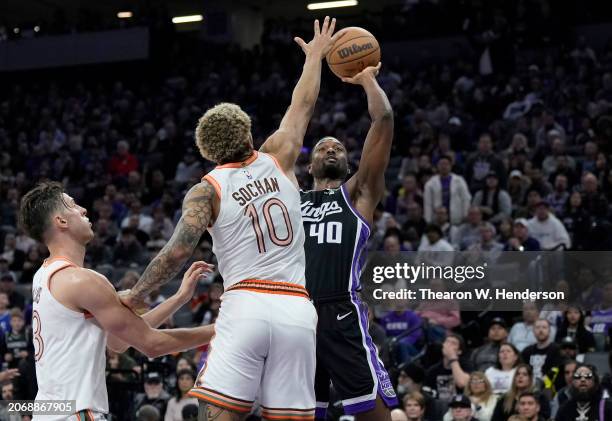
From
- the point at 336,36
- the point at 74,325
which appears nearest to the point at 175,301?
the point at 74,325

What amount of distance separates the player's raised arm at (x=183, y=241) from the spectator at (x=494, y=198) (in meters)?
9.72

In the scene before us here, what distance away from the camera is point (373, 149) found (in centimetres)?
659

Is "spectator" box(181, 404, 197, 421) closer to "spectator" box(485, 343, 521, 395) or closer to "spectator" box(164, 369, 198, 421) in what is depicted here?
"spectator" box(164, 369, 198, 421)

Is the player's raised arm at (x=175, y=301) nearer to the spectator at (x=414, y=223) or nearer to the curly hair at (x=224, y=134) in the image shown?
the curly hair at (x=224, y=134)

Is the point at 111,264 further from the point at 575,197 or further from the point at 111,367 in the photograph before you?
the point at 575,197

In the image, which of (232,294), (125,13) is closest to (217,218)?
(232,294)

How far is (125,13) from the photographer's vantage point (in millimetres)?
30391

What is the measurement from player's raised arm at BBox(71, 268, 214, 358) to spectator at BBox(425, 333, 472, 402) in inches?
263

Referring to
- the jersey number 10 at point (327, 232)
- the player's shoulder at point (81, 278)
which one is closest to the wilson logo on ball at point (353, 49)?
the jersey number 10 at point (327, 232)

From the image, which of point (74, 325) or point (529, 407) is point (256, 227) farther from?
point (529, 407)

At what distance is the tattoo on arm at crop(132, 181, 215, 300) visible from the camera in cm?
500

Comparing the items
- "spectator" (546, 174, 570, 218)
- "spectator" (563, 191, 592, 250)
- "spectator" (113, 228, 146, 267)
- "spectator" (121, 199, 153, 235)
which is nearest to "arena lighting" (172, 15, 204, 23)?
"spectator" (121, 199, 153, 235)

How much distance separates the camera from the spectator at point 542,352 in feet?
35.9

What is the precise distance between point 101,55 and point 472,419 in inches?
743
